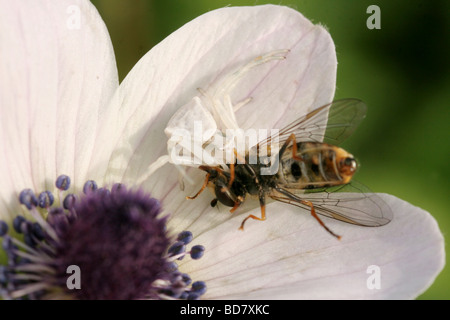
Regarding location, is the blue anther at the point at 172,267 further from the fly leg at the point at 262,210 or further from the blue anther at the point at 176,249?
the fly leg at the point at 262,210

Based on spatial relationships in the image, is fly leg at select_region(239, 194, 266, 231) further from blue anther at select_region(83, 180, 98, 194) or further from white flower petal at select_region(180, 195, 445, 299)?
blue anther at select_region(83, 180, 98, 194)

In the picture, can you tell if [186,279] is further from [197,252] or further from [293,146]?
[293,146]

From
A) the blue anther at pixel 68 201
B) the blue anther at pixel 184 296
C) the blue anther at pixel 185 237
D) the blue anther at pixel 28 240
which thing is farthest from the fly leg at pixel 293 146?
the blue anther at pixel 28 240

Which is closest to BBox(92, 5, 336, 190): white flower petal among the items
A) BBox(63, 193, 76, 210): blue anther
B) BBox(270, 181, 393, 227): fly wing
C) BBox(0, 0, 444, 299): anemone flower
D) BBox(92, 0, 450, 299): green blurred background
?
BBox(0, 0, 444, 299): anemone flower

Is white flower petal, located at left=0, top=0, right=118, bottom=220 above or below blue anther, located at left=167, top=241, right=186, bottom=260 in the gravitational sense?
above

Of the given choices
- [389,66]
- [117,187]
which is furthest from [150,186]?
[389,66]

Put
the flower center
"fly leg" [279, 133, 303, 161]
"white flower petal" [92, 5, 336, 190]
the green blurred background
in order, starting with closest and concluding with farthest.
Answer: the flower center
"fly leg" [279, 133, 303, 161]
"white flower petal" [92, 5, 336, 190]
the green blurred background

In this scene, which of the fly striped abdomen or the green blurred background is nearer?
the fly striped abdomen

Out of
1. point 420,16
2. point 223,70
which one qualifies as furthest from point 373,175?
point 223,70
